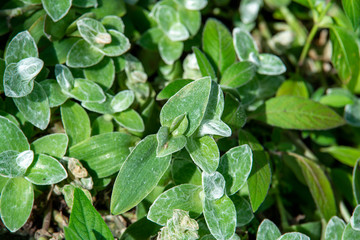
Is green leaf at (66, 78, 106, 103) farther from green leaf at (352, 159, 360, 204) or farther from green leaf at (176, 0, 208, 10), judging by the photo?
green leaf at (352, 159, 360, 204)

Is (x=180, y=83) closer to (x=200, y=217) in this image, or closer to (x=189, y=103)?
(x=189, y=103)

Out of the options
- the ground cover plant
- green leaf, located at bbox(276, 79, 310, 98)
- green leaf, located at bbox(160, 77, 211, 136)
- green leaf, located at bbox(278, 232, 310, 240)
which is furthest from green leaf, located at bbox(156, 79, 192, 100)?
green leaf, located at bbox(276, 79, 310, 98)

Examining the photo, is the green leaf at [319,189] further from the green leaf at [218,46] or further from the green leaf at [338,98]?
the green leaf at [218,46]

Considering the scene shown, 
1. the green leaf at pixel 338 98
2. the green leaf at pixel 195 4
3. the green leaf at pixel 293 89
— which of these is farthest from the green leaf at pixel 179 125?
the green leaf at pixel 338 98

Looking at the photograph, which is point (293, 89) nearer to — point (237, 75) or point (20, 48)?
point (237, 75)

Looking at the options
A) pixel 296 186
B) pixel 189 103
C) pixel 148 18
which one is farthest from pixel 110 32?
pixel 296 186

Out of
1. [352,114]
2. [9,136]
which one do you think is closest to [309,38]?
[352,114]

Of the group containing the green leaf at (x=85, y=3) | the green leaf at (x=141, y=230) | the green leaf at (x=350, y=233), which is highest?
the green leaf at (x=85, y=3)
